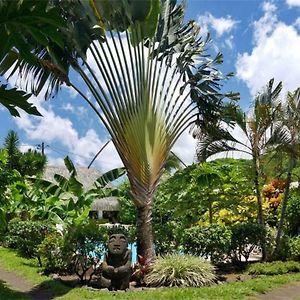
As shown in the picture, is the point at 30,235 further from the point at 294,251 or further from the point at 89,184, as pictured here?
the point at 89,184

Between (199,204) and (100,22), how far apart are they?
7.07m

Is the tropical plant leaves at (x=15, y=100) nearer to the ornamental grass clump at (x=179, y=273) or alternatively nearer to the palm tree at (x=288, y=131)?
the ornamental grass clump at (x=179, y=273)

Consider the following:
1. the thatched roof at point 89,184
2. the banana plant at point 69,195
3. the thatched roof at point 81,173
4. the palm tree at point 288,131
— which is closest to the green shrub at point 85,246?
the banana plant at point 69,195

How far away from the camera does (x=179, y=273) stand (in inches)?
407

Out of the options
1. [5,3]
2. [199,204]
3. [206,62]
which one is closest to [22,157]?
[199,204]

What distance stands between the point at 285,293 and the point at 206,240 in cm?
305

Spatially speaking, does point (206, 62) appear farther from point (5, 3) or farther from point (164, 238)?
point (5, 3)

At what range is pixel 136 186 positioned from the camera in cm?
1150

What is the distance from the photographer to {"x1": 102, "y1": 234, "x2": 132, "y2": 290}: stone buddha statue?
10.1 m

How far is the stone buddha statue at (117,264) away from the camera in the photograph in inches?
397

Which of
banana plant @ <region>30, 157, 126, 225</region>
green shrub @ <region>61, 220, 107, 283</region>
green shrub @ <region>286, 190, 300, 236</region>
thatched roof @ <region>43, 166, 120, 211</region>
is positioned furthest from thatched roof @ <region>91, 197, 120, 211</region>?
green shrub @ <region>61, 220, 107, 283</region>

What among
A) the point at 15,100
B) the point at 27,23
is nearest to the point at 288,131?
the point at 15,100

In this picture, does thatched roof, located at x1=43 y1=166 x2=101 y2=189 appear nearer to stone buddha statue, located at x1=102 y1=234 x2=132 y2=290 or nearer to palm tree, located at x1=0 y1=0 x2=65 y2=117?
stone buddha statue, located at x1=102 y1=234 x2=132 y2=290

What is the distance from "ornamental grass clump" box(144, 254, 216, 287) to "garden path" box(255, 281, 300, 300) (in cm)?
156
